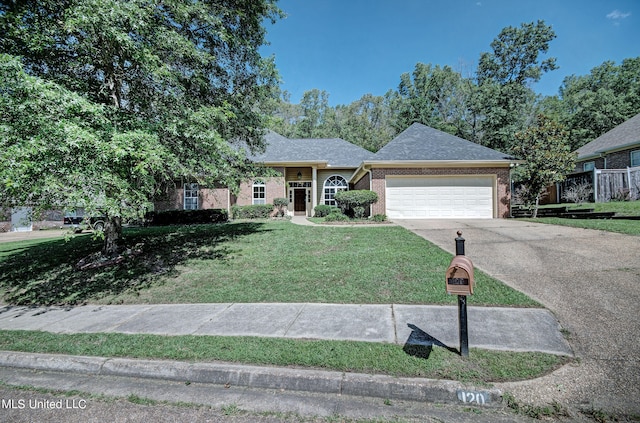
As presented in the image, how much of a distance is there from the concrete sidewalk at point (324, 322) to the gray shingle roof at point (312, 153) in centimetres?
1397

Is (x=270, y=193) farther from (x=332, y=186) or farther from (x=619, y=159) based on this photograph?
(x=619, y=159)

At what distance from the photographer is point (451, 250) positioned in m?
7.42

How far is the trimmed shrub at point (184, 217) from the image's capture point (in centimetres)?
1622

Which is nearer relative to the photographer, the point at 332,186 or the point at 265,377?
the point at 265,377

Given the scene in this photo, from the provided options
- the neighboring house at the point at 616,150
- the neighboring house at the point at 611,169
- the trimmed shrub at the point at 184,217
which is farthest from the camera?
the neighboring house at the point at 616,150

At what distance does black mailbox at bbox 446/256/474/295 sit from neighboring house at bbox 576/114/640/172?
2344 centimetres

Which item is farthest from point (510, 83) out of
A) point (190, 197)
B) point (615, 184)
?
point (190, 197)

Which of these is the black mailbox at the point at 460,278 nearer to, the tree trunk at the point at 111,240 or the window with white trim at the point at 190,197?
Result: the tree trunk at the point at 111,240

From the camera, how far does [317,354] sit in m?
3.16

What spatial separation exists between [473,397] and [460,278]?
1.04 meters

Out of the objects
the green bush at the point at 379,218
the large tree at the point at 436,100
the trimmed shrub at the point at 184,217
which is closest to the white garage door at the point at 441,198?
the green bush at the point at 379,218

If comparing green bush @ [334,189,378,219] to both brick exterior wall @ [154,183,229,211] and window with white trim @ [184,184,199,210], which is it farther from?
window with white trim @ [184,184,199,210]

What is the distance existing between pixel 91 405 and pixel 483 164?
15614 millimetres

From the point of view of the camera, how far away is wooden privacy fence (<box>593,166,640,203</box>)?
48.5 feet
